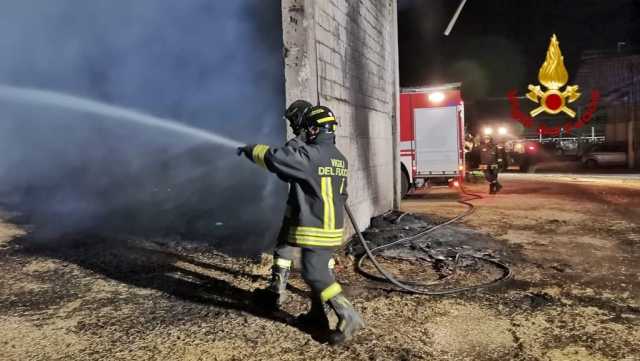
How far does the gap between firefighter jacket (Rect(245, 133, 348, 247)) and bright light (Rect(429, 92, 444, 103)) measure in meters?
8.26

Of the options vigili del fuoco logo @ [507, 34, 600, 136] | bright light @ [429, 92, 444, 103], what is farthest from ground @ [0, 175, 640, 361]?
vigili del fuoco logo @ [507, 34, 600, 136]

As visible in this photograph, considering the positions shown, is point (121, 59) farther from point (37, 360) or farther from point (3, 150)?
point (37, 360)

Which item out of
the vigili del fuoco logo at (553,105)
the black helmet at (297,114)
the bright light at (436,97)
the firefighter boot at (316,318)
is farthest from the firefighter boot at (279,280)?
the vigili del fuoco logo at (553,105)

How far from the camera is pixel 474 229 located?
7.08m

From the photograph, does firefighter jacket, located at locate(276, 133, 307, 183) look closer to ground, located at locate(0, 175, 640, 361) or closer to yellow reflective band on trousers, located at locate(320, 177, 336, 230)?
yellow reflective band on trousers, located at locate(320, 177, 336, 230)

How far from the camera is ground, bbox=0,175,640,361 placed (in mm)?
3174

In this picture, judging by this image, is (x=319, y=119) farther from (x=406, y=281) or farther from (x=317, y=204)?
(x=406, y=281)

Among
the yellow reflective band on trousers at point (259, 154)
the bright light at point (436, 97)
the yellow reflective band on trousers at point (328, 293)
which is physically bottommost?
the yellow reflective band on trousers at point (328, 293)

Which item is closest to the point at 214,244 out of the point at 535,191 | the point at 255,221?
the point at 255,221

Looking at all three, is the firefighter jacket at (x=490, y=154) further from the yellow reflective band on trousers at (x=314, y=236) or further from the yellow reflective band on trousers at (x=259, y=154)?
the yellow reflective band on trousers at (x=259, y=154)

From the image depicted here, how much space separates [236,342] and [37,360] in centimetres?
125

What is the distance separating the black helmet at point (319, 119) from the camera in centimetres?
331

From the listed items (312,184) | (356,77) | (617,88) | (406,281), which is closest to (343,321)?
(312,184)

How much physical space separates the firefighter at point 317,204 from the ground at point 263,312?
0.30 metres
